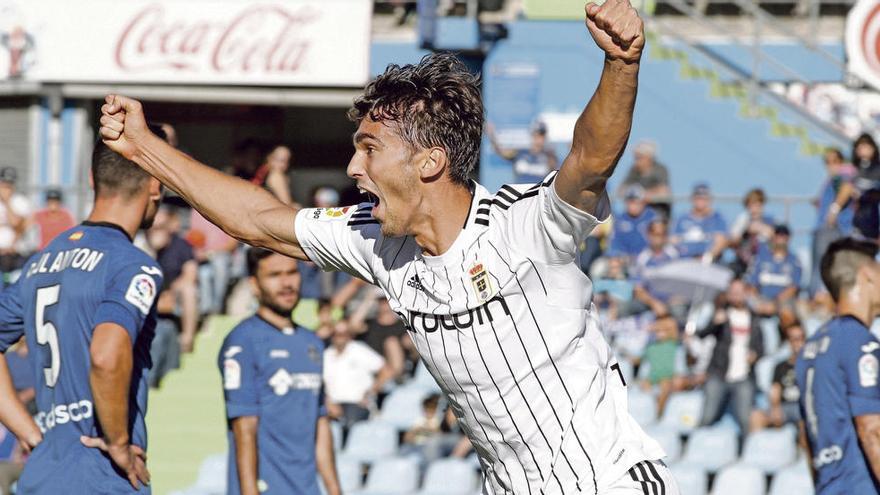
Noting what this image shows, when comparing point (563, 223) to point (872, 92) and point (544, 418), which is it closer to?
point (544, 418)

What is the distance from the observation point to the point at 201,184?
4590 mm

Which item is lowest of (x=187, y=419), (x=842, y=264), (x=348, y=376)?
(x=187, y=419)

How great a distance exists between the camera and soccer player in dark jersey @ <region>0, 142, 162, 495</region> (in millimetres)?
5383

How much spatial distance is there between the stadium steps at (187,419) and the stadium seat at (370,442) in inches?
69.8

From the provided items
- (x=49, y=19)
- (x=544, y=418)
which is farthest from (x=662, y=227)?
(x=544, y=418)

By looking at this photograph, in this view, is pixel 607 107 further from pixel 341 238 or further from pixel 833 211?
pixel 833 211

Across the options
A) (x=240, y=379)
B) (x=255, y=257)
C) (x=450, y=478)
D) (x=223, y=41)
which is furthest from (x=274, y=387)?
(x=223, y=41)

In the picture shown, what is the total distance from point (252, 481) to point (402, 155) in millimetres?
3371

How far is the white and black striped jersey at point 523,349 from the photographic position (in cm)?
418

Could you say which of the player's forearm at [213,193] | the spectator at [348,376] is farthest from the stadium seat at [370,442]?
the player's forearm at [213,193]

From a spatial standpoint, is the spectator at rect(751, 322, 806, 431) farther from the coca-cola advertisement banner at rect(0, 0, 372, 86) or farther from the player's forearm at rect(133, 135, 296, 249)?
the player's forearm at rect(133, 135, 296, 249)

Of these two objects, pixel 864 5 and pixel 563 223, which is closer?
pixel 563 223

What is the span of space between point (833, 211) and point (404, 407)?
175 inches

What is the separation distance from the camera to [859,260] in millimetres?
7898
